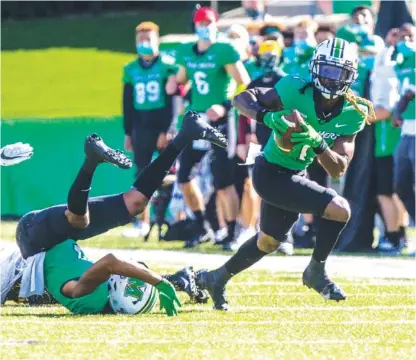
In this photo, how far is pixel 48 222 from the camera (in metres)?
8.59

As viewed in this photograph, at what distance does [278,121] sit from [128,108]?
6.23m

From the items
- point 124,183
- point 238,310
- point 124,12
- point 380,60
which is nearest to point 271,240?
point 238,310

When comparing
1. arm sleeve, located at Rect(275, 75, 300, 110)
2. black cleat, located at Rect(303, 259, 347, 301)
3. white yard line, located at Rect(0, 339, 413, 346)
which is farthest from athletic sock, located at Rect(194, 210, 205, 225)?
white yard line, located at Rect(0, 339, 413, 346)

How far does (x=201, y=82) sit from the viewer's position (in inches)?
518

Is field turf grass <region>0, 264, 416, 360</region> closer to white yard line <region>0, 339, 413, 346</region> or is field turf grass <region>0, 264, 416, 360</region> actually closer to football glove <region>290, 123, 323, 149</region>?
white yard line <region>0, 339, 413, 346</region>

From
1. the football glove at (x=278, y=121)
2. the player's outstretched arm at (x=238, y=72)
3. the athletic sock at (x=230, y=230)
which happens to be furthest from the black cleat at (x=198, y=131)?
the athletic sock at (x=230, y=230)

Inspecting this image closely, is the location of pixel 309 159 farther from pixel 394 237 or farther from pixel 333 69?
pixel 394 237

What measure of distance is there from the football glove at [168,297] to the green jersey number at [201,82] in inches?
197

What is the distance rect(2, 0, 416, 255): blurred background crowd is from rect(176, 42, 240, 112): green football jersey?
0.01m

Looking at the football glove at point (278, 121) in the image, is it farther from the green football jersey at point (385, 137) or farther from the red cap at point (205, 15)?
the red cap at point (205, 15)

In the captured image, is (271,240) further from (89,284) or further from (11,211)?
(11,211)

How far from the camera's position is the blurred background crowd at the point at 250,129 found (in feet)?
42.1

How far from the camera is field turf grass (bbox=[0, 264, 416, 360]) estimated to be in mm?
6895

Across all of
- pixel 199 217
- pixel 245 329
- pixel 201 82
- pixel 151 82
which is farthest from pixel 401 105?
pixel 245 329
